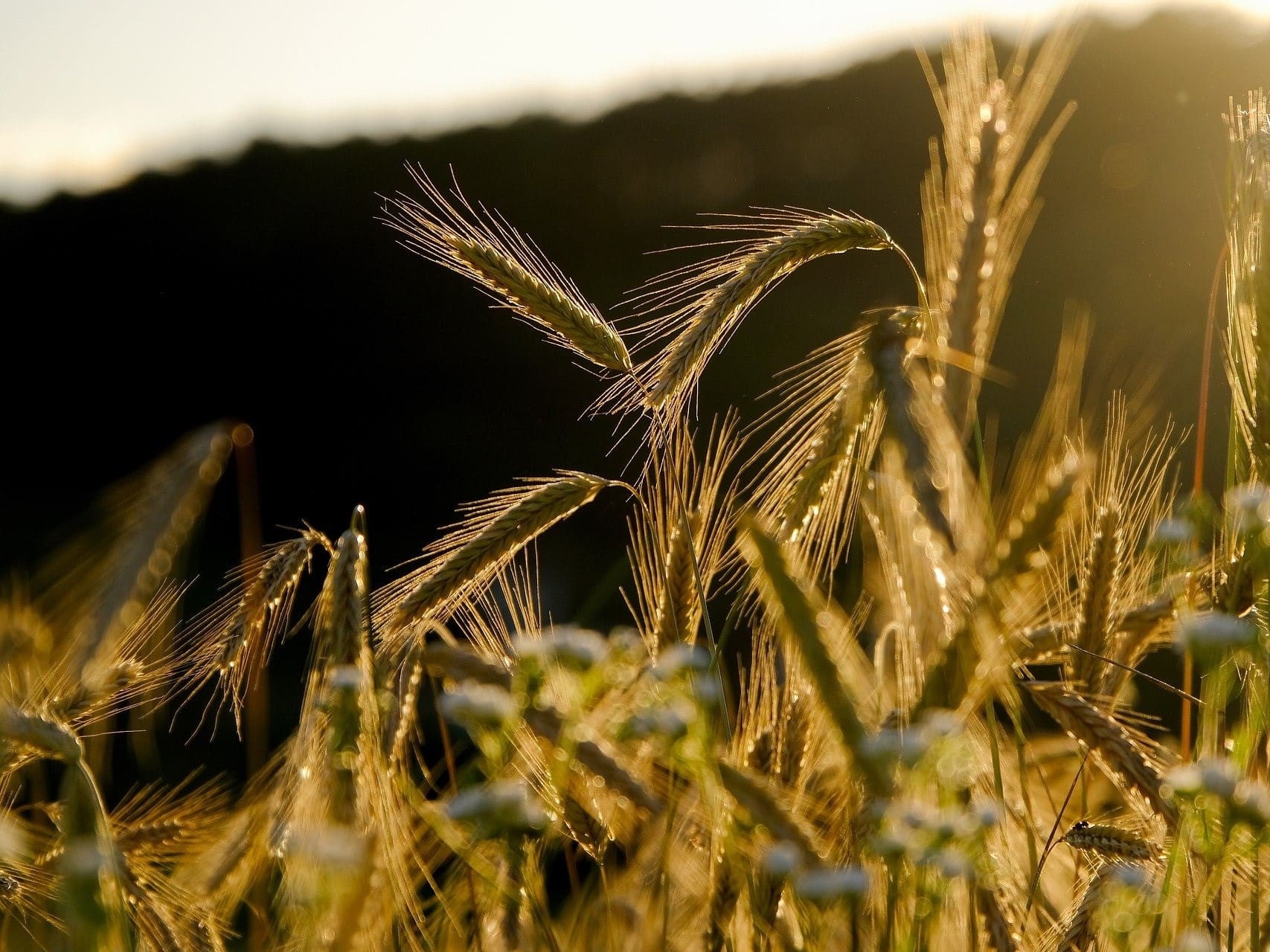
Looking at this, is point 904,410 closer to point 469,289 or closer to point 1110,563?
point 1110,563

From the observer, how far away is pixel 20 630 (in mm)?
1546

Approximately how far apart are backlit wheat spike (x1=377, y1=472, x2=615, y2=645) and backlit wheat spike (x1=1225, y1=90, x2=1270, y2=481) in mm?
821

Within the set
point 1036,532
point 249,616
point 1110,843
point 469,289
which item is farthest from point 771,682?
point 469,289

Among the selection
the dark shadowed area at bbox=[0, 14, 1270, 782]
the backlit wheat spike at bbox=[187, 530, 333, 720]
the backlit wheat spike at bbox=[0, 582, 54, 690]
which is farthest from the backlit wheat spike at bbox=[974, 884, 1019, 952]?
the dark shadowed area at bbox=[0, 14, 1270, 782]

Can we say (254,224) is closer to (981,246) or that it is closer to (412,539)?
(412,539)

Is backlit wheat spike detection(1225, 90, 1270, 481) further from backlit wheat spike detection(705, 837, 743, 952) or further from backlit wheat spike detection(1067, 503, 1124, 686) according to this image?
backlit wheat spike detection(705, 837, 743, 952)

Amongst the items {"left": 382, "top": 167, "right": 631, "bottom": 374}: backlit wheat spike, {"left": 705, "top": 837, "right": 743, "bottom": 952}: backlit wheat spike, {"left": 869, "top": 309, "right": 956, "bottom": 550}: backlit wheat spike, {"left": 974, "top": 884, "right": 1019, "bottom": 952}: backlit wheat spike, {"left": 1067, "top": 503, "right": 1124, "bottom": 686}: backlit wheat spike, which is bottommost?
{"left": 974, "top": 884, "right": 1019, "bottom": 952}: backlit wheat spike

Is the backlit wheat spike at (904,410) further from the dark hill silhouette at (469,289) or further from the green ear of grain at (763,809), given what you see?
the dark hill silhouette at (469,289)

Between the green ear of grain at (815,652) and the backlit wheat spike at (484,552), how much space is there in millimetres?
626

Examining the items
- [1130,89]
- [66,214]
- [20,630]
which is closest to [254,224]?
[66,214]

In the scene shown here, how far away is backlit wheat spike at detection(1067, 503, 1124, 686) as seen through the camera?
1.57 meters

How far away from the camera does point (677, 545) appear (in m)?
1.69

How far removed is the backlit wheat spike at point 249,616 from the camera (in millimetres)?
1772

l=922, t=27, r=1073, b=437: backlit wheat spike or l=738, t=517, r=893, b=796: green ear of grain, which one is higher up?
l=922, t=27, r=1073, b=437: backlit wheat spike
